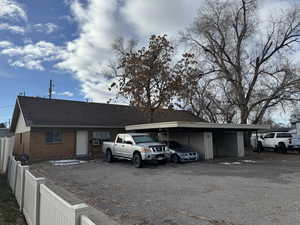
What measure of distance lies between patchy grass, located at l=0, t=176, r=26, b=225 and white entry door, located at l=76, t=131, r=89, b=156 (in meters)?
9.93

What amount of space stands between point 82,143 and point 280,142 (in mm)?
18051

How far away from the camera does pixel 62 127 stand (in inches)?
708

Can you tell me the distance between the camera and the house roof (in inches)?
701

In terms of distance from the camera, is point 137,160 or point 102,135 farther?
point 102,135

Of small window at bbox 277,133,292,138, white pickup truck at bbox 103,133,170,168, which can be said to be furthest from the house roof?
small window at bbox 277,133,292,138

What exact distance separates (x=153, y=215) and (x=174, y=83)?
16.6 meters

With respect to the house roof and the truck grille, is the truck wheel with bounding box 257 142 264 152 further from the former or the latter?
the truck grille

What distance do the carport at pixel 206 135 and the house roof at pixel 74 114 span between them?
11.4 feet

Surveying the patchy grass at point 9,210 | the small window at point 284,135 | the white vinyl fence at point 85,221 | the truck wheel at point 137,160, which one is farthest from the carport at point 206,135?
the white vinyl fence at point 85,221

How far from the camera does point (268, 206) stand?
18.7ft

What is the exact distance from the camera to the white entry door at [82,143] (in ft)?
62.3

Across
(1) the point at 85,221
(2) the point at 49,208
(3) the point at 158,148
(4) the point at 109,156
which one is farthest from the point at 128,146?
(1) the point at 85,221

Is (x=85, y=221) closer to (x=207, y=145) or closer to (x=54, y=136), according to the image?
(x=207, y=145)

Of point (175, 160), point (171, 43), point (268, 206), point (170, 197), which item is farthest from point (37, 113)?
point (268, 206)
